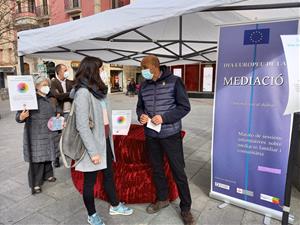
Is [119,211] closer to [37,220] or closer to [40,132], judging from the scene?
[37,220]

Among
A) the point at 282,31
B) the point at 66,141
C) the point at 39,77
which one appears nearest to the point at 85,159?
the point at 66,141

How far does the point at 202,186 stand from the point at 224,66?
5.45ft

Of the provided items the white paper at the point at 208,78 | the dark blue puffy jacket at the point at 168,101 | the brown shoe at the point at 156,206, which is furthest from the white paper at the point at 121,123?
the white paper at the point at 208,78

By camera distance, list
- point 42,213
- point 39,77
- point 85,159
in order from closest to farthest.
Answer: point 85,159
point 42,213
point 39,77

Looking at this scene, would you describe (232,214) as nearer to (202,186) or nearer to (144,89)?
(202,186)

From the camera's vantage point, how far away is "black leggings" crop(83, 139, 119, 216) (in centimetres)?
224

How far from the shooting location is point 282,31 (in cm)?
222

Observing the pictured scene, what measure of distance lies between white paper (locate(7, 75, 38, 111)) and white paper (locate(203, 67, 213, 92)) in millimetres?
14503

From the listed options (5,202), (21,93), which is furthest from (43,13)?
(5,202)

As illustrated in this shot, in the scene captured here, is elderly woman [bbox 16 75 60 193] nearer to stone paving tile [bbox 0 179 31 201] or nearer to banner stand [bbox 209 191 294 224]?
stone paving tile [bbox 0 179 31 201]

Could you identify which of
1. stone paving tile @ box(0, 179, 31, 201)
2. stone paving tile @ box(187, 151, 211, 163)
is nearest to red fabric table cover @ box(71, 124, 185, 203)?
stone paving tile @ box(0, 179, 31, 201)

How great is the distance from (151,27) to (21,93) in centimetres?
182

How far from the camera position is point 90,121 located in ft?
6.93

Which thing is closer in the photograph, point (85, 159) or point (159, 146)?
point (85, 159)
